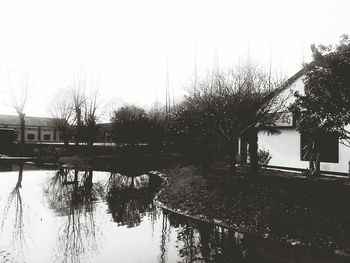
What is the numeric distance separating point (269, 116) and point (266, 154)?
4.24m

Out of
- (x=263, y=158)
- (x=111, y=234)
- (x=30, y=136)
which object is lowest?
(x=111, y=234)

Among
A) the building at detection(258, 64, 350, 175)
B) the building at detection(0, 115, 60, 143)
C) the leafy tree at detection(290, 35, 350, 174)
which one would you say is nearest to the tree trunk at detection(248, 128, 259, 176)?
the building at detection(258, 64, 350, 175)

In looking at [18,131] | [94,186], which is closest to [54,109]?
[18,131]

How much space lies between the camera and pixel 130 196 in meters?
16.7

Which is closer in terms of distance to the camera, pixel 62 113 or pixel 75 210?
pixel 75 210

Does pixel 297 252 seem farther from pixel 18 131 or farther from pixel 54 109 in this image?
pixel 18 131

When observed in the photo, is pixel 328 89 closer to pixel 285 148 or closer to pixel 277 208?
pixel 277 208

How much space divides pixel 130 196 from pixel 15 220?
6.34 m

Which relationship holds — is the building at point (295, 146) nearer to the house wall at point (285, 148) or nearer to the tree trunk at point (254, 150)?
the house wall at point (285, 148)

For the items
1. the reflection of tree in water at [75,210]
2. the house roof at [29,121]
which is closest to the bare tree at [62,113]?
the house roof at [29,121]

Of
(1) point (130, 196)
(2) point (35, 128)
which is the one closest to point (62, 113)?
(2) point (35, 128)

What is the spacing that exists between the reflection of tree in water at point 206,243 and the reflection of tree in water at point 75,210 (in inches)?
88.1

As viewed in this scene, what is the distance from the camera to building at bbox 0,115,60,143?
6612 centimetres

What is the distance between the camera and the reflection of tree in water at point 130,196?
1238 cm
